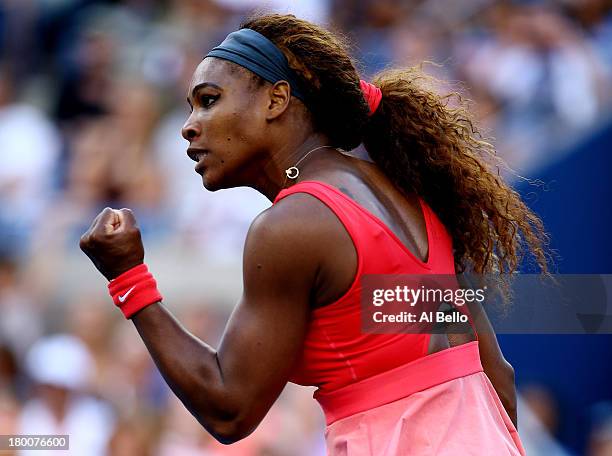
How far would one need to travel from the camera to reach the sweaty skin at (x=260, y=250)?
2633 mm

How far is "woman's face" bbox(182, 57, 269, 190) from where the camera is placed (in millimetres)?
2924

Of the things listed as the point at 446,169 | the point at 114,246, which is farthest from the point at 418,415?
the point at 114,246

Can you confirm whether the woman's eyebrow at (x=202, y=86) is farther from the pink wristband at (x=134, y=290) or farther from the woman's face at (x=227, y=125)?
the pink wristband at (x=134, y=290)

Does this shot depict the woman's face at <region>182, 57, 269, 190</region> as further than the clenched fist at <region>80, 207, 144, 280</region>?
Yes

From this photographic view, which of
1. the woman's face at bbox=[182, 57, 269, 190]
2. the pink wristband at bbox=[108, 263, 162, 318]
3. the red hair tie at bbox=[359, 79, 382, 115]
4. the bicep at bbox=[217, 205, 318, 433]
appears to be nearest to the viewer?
the bicep at bbox=[217, 205, 318, 433]

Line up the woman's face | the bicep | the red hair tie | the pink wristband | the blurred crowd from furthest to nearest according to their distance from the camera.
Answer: the blurred crowd → the red hair tie → the woman's face → the pink wristband → the bicep

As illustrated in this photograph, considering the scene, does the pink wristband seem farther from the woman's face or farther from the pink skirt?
the pink skirt

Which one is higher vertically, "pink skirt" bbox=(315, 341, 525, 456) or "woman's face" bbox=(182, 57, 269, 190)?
"woman's face" bbox=(182, 57, 269, 190)

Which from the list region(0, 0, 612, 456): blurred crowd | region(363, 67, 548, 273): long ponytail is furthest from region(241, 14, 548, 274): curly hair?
region(0, 0, 612, 456): blurred crowd

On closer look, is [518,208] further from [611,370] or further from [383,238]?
[611,370]

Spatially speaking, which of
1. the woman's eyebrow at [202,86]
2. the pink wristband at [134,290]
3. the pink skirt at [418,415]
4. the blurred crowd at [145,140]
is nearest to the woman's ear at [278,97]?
the woman's eyebrow at [202,86]

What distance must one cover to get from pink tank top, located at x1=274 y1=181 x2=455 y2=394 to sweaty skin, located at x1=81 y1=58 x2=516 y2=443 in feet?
0.09

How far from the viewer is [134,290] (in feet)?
9.04

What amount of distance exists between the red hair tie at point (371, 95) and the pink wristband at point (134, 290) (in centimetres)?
77
